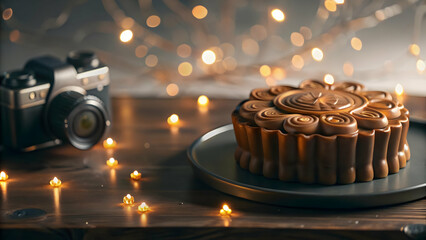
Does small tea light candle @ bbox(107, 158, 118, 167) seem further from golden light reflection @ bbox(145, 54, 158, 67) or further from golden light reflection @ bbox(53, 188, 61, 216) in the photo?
golden light reflection @ bbox(145, 54, 158, 67)

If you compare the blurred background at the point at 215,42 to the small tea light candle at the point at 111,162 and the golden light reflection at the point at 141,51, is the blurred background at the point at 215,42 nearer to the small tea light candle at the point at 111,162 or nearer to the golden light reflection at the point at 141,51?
the golden light reflection at the point at 141,51

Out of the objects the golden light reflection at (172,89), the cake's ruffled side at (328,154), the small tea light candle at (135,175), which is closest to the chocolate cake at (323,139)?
the cake's ruffled side at (328,154)

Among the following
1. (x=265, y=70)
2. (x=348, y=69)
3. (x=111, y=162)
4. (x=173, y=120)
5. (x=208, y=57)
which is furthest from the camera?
(x=348, y=69)

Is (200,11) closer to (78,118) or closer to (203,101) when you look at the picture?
(203,101)

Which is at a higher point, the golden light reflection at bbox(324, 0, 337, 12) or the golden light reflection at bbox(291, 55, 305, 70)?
the golden light reflection at bbox(324, 0, 337, 12)

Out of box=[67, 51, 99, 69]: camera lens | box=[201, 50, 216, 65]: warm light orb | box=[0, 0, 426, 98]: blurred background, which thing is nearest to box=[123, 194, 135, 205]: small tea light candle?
box=[67, 51, 99, 69]: camera lens

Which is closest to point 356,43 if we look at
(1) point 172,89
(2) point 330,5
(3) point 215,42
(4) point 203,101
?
(2) point 330,5
